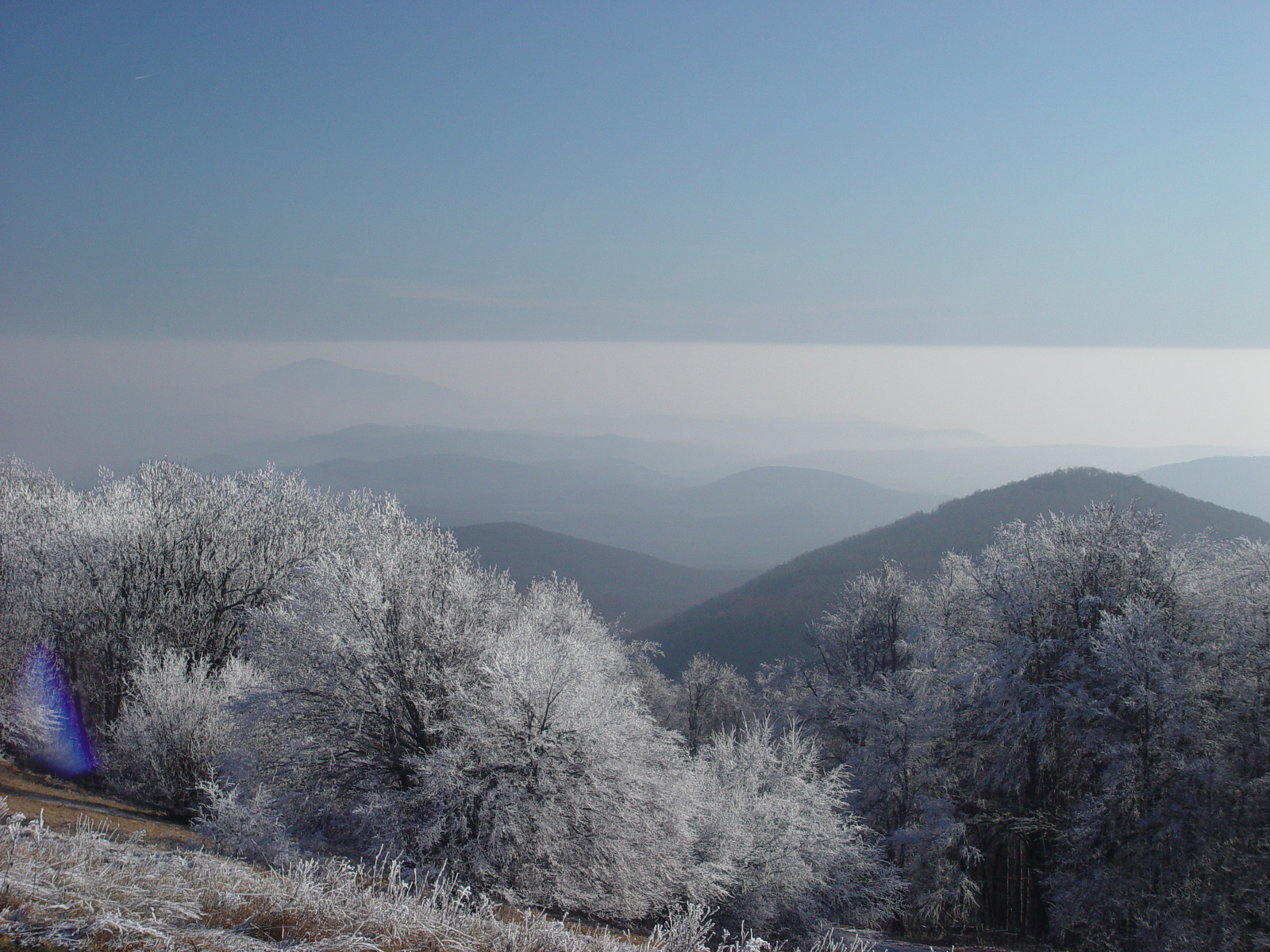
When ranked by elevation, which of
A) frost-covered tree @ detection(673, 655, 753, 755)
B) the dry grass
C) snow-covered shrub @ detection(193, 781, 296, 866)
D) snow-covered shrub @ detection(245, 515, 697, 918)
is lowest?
frost-covered tree @ detection(673, 655, 753, 755)

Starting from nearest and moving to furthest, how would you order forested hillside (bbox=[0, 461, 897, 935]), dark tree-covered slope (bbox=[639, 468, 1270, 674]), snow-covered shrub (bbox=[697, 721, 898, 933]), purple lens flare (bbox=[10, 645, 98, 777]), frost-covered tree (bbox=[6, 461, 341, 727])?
forested hillside (bbox=[0, 461, 897, 935]) → snow-covered shrub (bbox=[697, 721, 898, 933]) → purple lens flare (bbox=[10, 645, 98, 777]) → frost-covered tree (bbox=[6, 461, 341, 727]) → dark tree-covered slope (bbox=[639, 468, 1270, 674])

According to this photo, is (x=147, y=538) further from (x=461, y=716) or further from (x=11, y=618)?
(x=461, y=716)

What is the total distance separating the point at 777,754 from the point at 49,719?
85.9ft

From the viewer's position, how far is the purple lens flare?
24.8 meters

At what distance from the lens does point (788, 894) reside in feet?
56.4

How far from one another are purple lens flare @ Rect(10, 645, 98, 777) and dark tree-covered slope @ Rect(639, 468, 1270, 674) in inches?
3389

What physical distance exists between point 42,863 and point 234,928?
2.18 m

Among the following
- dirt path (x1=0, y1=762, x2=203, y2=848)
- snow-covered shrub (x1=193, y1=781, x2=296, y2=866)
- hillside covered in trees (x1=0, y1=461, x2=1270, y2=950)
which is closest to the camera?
snow-covered shrub (x1=193, y1=781, x2=296, y2=866)

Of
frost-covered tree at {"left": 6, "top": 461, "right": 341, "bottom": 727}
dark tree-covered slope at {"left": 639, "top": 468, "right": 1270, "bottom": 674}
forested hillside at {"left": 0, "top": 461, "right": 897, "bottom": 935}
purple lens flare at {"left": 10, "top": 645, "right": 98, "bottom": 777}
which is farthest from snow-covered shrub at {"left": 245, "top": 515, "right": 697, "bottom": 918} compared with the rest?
dark tree-covered slope at {"left": 639, "top": 468, "right": 1270, "bottom": 674}

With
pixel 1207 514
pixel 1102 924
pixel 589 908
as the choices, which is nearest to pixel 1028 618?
pixel 1102 924

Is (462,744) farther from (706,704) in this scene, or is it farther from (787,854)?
(706,704)

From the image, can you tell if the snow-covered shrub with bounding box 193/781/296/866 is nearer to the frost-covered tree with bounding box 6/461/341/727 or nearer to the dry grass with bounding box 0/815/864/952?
the dry grass with bounding box 0/815/864/952

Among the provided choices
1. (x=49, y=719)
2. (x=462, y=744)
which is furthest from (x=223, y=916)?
(x=49, y=719)

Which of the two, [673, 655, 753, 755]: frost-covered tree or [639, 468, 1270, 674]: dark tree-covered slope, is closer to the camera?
[673, 655, 753, 755]: frost-covered tree
